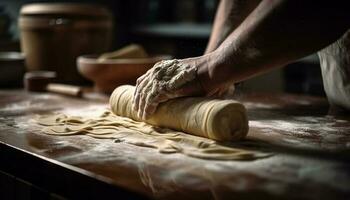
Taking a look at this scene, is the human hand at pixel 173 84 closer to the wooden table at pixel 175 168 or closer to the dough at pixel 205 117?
the dough at pixel 205 117

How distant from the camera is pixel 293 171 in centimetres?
108

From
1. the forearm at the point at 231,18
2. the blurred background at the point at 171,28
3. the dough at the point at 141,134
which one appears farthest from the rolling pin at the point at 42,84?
the blurred background at the point at 171,28

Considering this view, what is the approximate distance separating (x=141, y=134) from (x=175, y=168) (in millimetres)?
348

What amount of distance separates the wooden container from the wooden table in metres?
1.07

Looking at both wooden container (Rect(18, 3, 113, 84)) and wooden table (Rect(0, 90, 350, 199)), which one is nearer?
wooden table (Rect(0, 90, 350, 199))

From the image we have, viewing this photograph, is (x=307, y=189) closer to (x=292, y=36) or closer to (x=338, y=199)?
(x=338, y=199)

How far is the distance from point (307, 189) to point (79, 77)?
197 centimetres

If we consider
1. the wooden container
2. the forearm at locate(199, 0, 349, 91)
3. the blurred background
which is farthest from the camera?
the blurred background

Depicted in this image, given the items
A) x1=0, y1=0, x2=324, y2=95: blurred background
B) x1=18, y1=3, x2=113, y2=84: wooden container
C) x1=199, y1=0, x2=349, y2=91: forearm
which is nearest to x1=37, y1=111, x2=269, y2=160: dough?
x1=199, y1=0, x2=349, y2=91: forearm

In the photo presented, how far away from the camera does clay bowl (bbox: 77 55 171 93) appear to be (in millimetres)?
2168

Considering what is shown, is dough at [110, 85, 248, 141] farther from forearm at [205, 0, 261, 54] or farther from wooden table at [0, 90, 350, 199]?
forearm at [205, 0, 261, 54]

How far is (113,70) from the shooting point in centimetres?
217

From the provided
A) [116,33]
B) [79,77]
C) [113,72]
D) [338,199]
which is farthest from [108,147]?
[116,33]

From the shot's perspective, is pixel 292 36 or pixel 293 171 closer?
pixel 293 171
